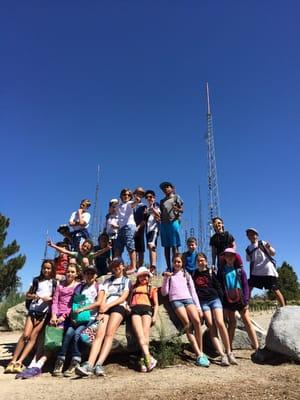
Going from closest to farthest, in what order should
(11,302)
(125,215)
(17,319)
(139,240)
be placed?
(125,215) < (139,240) < (17,319) < (11,302)

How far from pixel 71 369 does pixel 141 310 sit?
1.54 meters

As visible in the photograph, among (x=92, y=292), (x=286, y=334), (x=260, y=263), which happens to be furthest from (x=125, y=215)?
(x=286, y=334)

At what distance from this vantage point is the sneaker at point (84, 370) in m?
5.42

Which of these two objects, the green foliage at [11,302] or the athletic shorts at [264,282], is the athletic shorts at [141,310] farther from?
the green foliage at [11,302]

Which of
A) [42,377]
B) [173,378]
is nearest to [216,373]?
[173,378]

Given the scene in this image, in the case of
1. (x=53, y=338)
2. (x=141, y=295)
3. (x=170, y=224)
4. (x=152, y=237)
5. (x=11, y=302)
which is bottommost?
(x=53, y=338)

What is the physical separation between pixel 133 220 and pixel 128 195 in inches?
29.3

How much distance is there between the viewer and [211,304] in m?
6.76

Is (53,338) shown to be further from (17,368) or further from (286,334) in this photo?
(286,334)

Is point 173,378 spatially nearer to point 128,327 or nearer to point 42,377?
point 128,327

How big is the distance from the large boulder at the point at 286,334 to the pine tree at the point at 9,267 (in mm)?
20646

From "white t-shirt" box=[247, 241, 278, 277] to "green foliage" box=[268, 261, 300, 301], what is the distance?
Result: 22020mm

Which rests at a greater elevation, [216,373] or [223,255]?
[223,255]

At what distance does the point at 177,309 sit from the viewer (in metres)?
6.63
